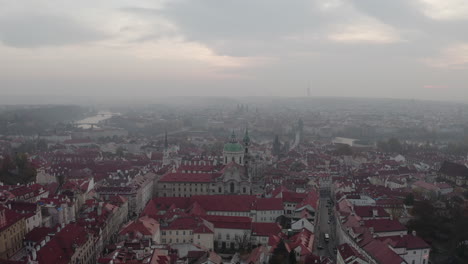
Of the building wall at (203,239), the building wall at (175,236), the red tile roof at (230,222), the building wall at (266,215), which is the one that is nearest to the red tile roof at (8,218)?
the building wall at (175,236)

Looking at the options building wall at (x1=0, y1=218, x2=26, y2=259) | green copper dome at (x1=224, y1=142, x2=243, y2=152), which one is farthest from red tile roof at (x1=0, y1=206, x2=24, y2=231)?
green copper dome at (x1=224, y1=142, x2=243, y2=152)

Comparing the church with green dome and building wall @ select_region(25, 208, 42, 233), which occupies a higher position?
the church with green dome

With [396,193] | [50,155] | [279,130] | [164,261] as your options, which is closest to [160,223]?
[164,261]

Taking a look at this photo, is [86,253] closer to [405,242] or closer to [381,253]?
[381,253]

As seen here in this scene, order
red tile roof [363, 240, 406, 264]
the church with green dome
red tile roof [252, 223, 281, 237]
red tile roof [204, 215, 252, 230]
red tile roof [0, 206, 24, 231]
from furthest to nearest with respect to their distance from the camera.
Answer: the church with green dome
red tile roof [204, 215, 252, 230]
red tile roof [252, 223, 281, 237]
red tile roof [0, 206, 24, 231]
red tile roof [363, 240, 406, 264]

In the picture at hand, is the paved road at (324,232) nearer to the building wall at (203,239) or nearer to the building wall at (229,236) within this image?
the building wall at (229,236)

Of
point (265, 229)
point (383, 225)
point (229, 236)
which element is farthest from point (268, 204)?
point (383, 225)

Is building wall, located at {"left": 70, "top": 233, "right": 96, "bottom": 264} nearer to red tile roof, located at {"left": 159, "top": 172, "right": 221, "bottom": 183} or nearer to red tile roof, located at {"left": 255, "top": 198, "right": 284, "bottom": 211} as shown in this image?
red tile roof, located at {"left": 255, "top": 198, "right": 284, "bottom": 211}

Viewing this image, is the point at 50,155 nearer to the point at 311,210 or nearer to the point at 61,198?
the point at 61,198

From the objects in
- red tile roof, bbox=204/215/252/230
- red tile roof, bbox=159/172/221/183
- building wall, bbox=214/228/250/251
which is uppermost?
red tile roof, bbox=159/172/221/183

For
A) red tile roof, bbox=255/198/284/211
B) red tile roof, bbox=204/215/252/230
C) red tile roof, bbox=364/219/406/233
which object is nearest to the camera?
red tile roof, bbox=364/219/406/233
